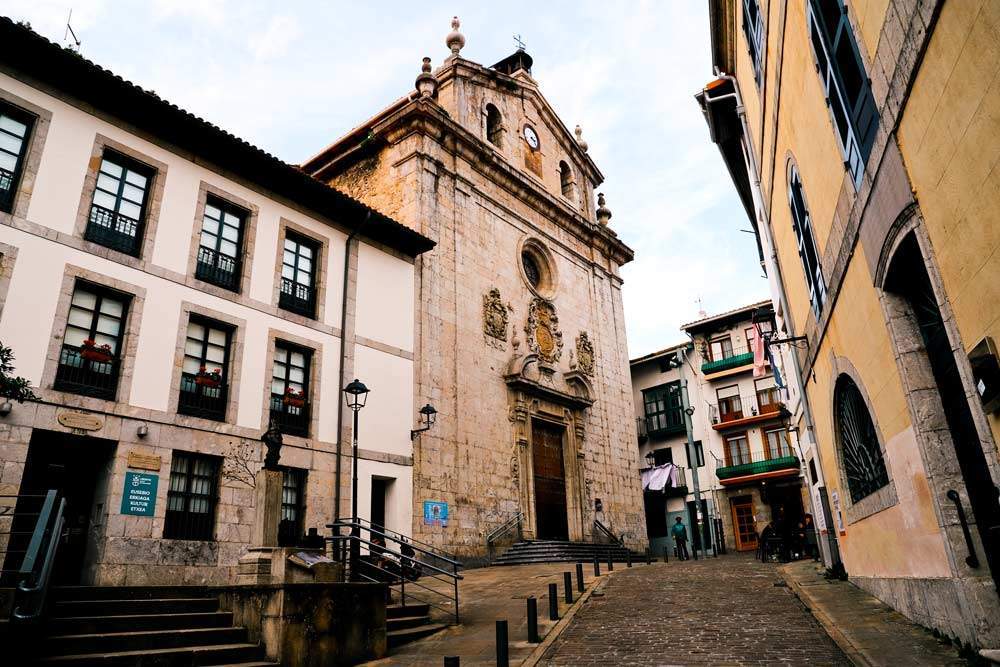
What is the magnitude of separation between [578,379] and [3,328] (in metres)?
17.7

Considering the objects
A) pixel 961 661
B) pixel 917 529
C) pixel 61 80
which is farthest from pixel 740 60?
pixel 61 80

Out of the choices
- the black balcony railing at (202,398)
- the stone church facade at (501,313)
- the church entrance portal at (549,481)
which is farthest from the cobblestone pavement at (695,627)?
the black balcony railing at (202,398)

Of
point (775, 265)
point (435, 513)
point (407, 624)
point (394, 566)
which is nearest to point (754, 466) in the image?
point (775, 265)

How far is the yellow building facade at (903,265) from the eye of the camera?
4.81 m

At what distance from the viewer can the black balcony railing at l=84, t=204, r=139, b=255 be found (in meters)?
12.4

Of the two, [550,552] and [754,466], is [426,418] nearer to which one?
[550,552]

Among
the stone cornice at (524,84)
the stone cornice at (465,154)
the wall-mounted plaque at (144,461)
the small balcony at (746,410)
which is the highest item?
the stone cornice at (524,84)

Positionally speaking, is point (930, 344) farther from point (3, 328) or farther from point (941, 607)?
point (3, 328)

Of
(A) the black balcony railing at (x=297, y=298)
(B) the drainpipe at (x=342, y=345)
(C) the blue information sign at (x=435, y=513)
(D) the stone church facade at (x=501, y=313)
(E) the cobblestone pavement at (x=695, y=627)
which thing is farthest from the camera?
(D) the stone church facade at (x=501, y=313)

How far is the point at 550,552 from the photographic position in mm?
19922

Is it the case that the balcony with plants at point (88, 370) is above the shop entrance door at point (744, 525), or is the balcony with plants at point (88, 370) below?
above

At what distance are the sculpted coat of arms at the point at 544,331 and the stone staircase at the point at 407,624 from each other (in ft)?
41.7

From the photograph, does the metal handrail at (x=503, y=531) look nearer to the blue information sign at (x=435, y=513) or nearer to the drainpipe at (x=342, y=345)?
the blue information sign at (x=435, y=513)

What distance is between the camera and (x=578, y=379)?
81.1 ft
